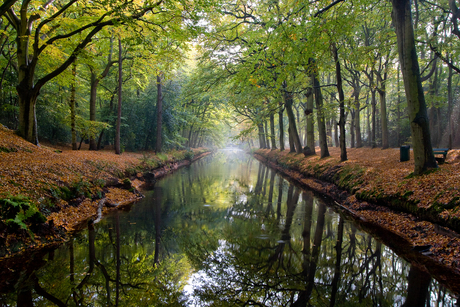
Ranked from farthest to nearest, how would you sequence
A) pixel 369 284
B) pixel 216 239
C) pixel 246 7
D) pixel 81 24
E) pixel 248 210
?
pixel 246 7 → pixel 81 24 → pixel 248 210 → pixel 216 239 → pixel 369 284

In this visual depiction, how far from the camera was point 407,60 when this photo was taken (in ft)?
23.8

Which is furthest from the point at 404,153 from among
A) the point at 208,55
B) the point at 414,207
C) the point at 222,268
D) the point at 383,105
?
the point at 208,55

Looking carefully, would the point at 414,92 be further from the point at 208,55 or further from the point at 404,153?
the point at 208,55

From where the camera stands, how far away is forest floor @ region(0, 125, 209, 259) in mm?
4570

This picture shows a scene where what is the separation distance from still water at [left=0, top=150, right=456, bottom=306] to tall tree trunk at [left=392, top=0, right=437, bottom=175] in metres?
3.07

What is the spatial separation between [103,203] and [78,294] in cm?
489

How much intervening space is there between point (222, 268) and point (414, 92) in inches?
294

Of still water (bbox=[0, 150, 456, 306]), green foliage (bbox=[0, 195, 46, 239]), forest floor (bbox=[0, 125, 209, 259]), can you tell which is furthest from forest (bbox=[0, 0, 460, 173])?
green foliage (bbox=[0, 195, 46, 239])

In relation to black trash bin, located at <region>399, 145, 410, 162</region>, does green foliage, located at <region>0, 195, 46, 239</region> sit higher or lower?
lower

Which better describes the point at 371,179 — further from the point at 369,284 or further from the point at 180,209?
the point at 180,209

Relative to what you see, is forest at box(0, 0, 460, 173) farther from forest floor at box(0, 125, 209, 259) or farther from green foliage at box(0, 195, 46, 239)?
green foliage at box(0, 195, 46, 239)

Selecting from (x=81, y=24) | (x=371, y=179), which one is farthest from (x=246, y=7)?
(x=371, y=179)

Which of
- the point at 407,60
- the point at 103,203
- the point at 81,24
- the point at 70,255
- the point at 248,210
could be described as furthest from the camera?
the point at 81,24

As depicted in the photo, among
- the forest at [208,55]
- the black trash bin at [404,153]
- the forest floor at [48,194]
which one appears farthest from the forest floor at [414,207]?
the forest floor at [48,194]
